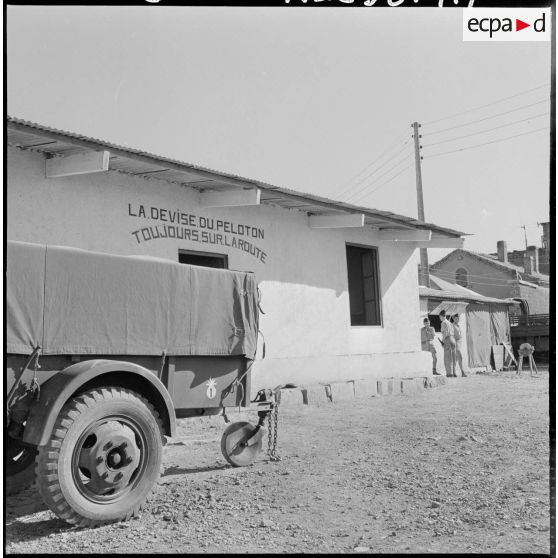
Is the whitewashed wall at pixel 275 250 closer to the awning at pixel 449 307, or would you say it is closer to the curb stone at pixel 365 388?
the curb stone at pixel 365 388

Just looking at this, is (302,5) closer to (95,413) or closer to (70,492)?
(95,413)

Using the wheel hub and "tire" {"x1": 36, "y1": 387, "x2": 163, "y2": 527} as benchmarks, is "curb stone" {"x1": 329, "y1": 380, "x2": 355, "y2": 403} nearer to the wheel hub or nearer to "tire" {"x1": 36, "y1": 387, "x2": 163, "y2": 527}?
"tire" {"x1": 36, "y1": 387, "x2": 163, "y2": 527}

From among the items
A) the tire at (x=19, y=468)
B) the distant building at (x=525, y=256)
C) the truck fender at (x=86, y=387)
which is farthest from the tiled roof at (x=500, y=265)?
the tire at (x=19, y=468)

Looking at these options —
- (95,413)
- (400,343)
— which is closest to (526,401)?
(400,343)

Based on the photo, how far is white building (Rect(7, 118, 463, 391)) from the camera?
8203 millimetres

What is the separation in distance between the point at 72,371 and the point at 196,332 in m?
1.39

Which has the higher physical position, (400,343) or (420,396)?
(400,343)

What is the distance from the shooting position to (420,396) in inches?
543

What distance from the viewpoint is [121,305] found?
17.3ft

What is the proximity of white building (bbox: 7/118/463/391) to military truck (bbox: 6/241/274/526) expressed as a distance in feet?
9.17

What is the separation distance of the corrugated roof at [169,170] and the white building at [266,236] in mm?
18

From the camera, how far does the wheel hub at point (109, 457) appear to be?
4672mm

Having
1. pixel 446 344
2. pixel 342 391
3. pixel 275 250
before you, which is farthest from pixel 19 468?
pixel 446 344

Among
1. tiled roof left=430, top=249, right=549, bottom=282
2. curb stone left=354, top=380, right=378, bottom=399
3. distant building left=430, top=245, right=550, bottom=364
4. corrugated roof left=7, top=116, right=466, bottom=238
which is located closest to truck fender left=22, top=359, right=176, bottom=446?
corrugated roof left=7, top=116, right=466, bottom=238
